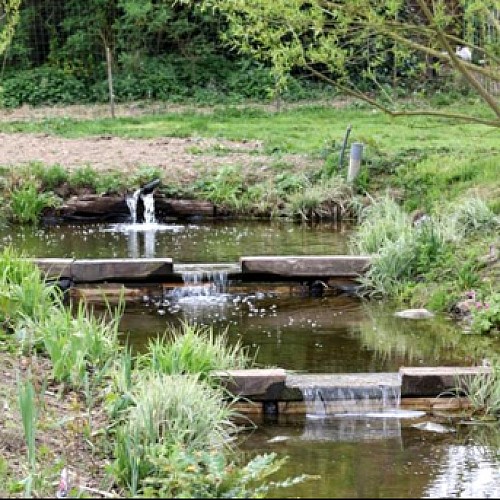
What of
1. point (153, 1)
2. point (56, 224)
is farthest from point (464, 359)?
point (153, 1)

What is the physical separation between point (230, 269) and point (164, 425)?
5.75 meters

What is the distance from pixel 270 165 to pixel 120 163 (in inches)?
89.6

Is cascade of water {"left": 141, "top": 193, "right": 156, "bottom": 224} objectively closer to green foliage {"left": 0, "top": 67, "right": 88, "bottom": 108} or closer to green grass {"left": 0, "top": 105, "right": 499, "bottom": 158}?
green grass {"left": 0, "top": 105, "right": 499, "bottom": 158}

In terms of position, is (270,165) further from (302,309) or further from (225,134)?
(302,309)

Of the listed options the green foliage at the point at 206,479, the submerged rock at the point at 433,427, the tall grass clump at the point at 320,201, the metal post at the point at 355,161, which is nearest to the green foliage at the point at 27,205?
the tall grass clump at the point at 320,201

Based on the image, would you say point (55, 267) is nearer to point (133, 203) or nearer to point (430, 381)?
point (133, 203)

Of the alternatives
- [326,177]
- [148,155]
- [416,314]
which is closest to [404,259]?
[416,314]

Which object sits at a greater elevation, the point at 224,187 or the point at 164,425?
the point at 224,187

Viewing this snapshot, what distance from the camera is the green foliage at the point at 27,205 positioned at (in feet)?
52.0

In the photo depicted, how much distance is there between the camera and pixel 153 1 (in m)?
25.5

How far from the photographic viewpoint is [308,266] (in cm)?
1192

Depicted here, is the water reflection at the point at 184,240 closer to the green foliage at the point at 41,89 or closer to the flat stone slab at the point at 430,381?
the flat stone slab at the point at 430,381

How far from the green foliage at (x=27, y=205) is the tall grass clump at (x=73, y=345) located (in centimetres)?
792

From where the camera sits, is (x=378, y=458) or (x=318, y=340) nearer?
(x=378, y=458)
